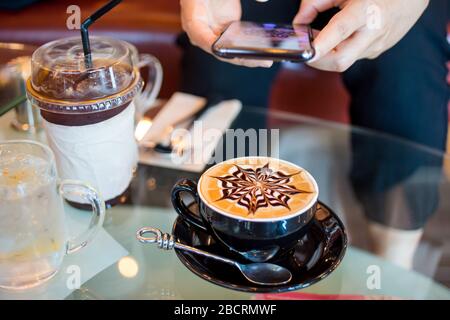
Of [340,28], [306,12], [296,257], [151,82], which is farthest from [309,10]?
[296,257]

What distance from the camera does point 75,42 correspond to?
60 cm

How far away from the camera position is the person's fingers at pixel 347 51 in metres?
0.63

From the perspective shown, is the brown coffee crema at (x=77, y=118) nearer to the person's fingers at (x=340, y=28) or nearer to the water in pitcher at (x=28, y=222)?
the water in pitcher at (x=28, y=222)

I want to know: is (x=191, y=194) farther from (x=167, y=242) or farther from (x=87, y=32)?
(x=87, y=32)

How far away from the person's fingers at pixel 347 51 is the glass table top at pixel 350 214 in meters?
0.15

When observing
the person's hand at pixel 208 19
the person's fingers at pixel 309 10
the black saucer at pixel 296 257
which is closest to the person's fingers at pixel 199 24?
the person's hand at pixel 208 19

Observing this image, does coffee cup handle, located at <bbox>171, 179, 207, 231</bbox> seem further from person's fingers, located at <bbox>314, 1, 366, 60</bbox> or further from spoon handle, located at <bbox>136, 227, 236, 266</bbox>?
person's fingers, located at <bbox>314, 1, 366, 60</bbox>

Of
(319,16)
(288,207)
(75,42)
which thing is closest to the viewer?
(288,207)

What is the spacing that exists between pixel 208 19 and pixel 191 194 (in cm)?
26

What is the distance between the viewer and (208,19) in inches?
26.9

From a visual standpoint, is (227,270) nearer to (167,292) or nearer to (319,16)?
(167,292)

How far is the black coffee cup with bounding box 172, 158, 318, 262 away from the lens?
1.54ft

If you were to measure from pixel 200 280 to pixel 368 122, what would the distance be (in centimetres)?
52
